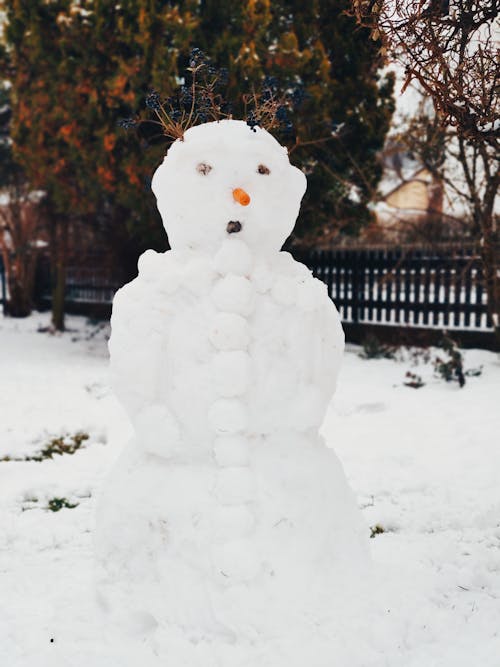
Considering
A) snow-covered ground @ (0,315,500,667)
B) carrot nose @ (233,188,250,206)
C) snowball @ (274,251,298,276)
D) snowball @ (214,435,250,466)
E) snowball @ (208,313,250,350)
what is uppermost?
carrot nose @ (233,188,250,206)

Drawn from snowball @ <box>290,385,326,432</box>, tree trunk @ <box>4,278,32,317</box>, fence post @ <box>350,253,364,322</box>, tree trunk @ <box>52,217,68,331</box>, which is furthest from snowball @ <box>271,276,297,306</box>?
tree trunk @ <box>4,278,32,317</box>

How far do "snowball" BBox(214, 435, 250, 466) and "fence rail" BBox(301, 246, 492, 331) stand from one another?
6.47 metres

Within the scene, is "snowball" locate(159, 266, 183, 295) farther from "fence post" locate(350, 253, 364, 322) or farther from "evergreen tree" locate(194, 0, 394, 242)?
"fence post" locate(350, 253, 364, 322)

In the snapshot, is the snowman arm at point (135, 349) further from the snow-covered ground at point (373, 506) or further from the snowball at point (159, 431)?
the snow-covered ground at point (373, 506)

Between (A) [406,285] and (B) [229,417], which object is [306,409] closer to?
(B) [229,417]

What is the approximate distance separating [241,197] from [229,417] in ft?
3.01

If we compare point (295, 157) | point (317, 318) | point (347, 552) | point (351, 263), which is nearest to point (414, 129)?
point (295, 157)

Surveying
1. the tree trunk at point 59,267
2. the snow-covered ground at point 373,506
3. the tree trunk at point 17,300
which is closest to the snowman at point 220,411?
the snow-covered ground at point 373,506

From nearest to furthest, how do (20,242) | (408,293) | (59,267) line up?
(408,293)
(59,267)
(20,242)

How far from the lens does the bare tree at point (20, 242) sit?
38.7 feet

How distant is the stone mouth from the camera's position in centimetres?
268

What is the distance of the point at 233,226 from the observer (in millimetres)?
2676

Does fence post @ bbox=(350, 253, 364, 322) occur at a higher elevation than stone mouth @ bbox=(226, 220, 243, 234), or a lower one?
lower

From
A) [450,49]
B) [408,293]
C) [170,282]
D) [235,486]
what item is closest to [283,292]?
[170,282]
